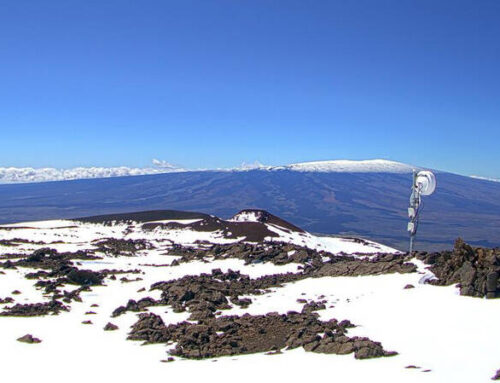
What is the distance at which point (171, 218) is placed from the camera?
2331 inches

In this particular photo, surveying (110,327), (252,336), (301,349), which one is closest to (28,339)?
(110,327)

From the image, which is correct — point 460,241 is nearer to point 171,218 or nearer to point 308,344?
point 308,344

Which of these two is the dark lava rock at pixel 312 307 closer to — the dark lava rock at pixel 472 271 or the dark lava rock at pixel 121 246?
the dark lava rock at pixel 472 271

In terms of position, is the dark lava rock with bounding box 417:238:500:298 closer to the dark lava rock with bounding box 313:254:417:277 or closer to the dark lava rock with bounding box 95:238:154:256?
the dark lava rock with bounding box 313:254:417:277

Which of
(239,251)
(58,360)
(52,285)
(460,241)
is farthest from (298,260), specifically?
(58,360)

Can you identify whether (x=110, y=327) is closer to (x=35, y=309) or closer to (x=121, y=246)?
(x=35, y=309)

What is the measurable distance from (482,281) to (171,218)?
48.2m

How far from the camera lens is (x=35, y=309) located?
16156mm

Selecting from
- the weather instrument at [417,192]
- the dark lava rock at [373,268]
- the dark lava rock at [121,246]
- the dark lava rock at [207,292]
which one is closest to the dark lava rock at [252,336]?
the dark lava rock at [207,292]

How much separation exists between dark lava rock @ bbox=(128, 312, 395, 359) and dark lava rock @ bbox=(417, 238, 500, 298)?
16.1 ft

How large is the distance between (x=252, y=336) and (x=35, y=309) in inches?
333

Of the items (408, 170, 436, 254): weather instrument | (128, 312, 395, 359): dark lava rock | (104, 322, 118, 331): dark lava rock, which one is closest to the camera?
(128, 312, 395, 359): dark lava rock

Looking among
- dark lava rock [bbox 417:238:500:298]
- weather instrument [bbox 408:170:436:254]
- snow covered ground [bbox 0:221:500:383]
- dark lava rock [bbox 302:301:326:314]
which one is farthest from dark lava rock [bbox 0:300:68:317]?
weather instrument [bbox 408:170:436:254]

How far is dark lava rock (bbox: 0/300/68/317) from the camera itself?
51.4 feet
